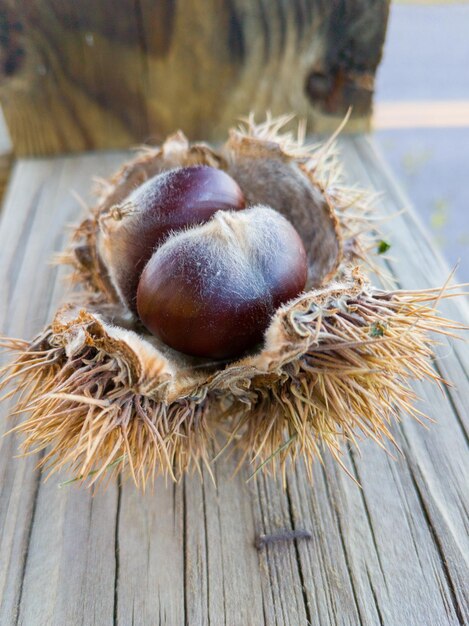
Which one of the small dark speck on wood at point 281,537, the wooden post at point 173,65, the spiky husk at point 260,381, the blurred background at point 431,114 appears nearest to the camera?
the spiky husk at point 260,381

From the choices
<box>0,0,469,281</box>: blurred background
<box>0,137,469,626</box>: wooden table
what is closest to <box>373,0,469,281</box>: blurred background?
<box>0,0,469,281</box>: blurred background

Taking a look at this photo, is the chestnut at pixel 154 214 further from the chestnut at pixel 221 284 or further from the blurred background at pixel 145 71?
the blurred background at pixel 145 71

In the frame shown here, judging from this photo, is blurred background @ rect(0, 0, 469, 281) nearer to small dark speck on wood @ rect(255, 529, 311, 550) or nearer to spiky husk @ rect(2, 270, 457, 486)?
spiky husk @ rect(2, 270, 457, 486)

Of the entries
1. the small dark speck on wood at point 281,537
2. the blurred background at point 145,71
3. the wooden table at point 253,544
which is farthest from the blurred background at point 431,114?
the small dark speck on wood at point 281,537

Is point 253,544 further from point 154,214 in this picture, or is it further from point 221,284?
point 154,214

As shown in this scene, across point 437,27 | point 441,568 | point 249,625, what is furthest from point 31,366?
point 437,27

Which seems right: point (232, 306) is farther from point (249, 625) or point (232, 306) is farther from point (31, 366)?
point (249, 625)
